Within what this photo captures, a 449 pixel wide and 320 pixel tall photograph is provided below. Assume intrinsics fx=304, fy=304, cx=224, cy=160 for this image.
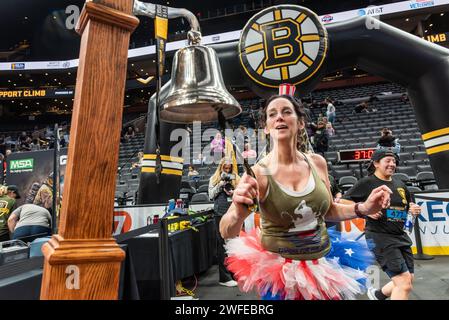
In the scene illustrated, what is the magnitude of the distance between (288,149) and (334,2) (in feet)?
80.2

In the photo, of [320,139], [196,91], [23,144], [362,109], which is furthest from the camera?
[23,144]

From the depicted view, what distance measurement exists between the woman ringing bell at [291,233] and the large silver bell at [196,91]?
11.7 inches

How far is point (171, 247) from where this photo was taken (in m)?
3.67

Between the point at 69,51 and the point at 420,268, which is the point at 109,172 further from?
the point at 69,51

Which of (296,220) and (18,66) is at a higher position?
(18,66)

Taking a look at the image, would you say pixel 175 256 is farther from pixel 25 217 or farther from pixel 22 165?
pixel 22 165

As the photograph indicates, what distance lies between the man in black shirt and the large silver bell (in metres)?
2.05

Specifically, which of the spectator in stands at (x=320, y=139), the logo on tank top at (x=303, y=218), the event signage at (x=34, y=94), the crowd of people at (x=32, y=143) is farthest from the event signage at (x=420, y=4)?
the event signage at (x=34, y=94)

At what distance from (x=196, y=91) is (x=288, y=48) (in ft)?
9.88

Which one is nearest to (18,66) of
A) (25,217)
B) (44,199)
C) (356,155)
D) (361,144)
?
(44,199)

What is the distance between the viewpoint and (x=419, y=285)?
401 cm

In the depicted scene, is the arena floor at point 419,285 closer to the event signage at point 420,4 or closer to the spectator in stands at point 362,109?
the spectator in stands at point 362,109

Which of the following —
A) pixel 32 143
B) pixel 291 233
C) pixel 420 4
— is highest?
pixel 420 4
